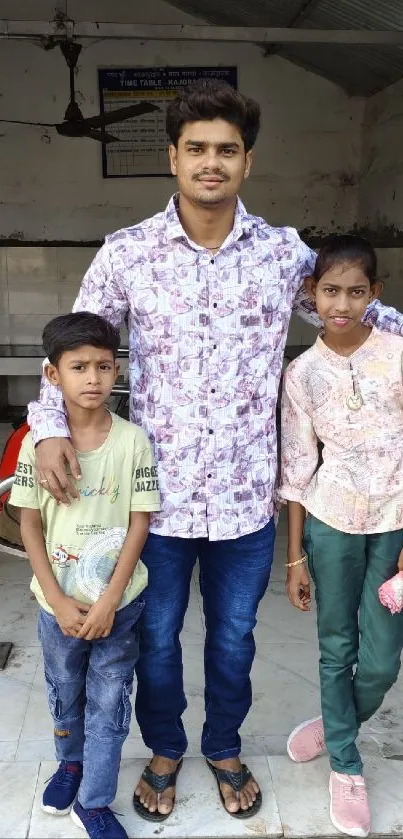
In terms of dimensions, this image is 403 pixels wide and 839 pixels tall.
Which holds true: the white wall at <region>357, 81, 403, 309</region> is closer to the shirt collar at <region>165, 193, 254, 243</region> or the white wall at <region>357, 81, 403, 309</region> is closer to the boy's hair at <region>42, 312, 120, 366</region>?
the shirt collar at <region>165, 193, 254, 243</region>

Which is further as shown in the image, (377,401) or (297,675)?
(297,675)

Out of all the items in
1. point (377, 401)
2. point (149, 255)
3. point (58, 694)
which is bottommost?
point (58, 694)

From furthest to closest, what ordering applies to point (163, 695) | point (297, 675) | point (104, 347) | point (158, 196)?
1. point (158, 196)
2. point (297, 675)
3. point (163, 695)
4. point (104, 347)

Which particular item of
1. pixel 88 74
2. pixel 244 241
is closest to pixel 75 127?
pixel 88 74

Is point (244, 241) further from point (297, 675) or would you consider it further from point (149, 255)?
point (297, 675)

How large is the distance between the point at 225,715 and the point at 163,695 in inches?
6.6

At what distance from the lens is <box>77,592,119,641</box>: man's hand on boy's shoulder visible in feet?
4.74

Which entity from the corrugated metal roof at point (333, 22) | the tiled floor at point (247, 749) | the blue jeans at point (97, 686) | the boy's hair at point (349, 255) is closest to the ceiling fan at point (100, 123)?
the corrugated metal roof at point (333, 22)

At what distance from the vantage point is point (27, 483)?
1.45 m

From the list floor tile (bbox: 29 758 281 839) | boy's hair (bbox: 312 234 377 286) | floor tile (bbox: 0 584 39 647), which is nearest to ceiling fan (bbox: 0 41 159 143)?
floor tile (bbox: 0 584 39 647)

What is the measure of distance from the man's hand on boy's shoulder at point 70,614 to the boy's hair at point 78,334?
48 cm

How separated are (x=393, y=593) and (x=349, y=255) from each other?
723mm

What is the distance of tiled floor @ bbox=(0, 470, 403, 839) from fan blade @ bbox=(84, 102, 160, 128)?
3872 millimetres

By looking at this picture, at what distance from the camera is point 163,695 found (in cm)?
166
